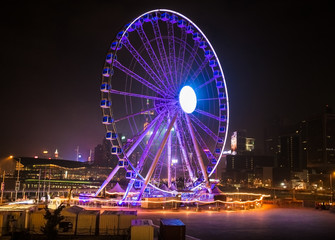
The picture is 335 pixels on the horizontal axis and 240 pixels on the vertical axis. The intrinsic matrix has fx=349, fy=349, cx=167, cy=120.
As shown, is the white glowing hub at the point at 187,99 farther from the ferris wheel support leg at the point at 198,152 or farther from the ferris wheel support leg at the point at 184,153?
the ferris wheel support leg at the point at 184,153

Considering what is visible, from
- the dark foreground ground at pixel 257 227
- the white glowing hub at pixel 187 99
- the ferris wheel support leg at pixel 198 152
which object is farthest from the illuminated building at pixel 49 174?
the dark foreground ground at pixel 257 227

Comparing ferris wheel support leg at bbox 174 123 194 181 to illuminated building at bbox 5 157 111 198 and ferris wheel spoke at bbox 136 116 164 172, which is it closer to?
ferris wheel spoke at bbox 136 116 164 172

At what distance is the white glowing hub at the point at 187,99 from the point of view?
3684cm

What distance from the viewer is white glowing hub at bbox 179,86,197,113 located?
1451 inches

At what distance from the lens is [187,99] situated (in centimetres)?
3738

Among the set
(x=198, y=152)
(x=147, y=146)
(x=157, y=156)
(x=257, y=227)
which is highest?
(x=147, y=146)

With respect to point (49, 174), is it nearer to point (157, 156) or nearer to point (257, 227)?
point (157, 156)

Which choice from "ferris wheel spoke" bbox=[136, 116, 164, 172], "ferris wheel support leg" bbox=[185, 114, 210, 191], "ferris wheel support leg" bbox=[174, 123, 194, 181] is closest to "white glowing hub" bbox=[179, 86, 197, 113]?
"ferris wheel support leg" bbox=[185, 114, 210, 191]

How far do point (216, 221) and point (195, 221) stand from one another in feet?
6.17

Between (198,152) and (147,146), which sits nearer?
(147,146)

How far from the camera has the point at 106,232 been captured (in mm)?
20797

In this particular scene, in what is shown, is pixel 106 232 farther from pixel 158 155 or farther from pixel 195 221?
pixel 158 155

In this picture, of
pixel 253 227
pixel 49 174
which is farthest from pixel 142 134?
pixel 49 174

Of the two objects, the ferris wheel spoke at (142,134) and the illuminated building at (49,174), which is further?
the illuminated building at (49,174)
